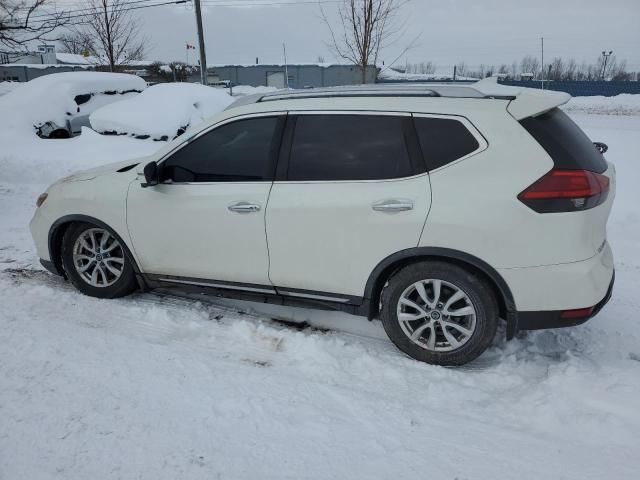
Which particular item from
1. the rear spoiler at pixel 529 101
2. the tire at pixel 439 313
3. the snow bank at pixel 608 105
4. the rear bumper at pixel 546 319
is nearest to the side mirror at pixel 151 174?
the tire at pixel 439 313

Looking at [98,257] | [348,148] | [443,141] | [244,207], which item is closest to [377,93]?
[348,148]

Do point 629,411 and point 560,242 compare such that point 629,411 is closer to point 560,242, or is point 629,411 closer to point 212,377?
point 560,242

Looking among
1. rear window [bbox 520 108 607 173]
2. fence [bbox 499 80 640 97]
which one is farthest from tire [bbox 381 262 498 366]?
fence [bbox 499 80 640 97]

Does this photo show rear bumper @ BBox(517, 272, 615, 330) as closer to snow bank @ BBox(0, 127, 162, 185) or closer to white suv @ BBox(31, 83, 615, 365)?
white suv @ BBox(31, 83, 615, 365)

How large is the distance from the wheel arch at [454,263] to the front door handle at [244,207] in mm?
957

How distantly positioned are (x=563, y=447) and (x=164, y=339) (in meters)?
2.72

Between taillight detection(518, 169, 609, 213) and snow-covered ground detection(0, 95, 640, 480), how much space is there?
113cm

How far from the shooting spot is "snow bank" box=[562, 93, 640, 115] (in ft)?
72.0

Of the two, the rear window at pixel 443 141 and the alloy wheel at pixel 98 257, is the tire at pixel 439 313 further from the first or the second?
the alloy wheel at pixel 98 257

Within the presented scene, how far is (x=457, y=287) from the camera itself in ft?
10.2

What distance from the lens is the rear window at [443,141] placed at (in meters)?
3.06

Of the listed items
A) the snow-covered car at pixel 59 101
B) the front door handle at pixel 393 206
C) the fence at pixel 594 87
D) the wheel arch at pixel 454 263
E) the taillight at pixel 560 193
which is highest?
the fence at pixel 594 87

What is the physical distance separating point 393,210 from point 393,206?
26 millimetres

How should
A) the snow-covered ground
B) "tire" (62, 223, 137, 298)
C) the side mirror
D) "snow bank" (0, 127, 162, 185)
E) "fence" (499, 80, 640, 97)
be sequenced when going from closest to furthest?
1. the snow-covered ground
2. the side mirror
3. "tire" (62, 223, 137, 298)
4. "snow bank" (0, 127, 162, 185)
5. "fence" (499, 80, 640, 97)
